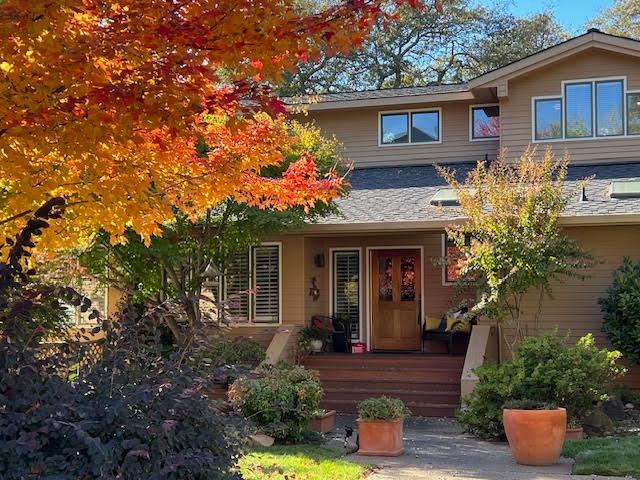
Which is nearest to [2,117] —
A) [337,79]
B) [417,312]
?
[417,312]

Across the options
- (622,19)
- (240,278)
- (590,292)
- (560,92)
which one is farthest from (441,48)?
(590,292)

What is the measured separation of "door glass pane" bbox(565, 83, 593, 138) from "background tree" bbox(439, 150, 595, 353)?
12.0 feet

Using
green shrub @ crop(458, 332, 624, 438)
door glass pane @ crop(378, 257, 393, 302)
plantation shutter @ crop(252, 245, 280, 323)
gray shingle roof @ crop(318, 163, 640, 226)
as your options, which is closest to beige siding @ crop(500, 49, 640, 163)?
gray shingle roof @ crop(318, 163, 640, 226)

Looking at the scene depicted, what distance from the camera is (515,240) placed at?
1220 centimetres

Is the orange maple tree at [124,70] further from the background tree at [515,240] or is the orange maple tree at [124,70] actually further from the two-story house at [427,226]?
the two-story house at [427,226]

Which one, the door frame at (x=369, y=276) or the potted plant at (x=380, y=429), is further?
the door frame at (x=369, y=276)

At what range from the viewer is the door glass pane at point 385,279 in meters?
16.6

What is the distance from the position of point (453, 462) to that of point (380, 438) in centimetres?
84

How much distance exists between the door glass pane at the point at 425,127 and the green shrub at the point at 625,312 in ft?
→ 20.9

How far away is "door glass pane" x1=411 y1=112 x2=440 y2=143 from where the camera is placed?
1812cm

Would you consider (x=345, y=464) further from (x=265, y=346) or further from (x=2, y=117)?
(x=265, y=346)

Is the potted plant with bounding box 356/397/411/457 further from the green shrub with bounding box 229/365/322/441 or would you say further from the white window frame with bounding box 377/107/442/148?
the white window frame with bounding box 377/107/442/148

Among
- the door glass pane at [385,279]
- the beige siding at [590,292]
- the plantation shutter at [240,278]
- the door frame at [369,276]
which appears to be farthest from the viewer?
the door glass pane at [385,279]

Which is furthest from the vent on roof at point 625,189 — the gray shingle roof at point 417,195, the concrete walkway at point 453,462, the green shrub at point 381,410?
the green shrub at point 381,410
